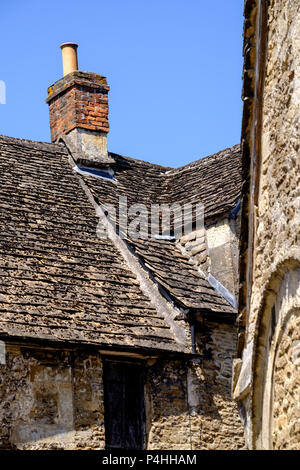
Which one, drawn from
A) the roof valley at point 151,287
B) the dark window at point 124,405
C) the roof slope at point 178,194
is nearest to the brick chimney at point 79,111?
the roof slope at point 178,194

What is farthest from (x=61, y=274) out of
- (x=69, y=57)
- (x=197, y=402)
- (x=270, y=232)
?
(x=69, y=57)

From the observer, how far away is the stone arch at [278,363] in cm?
746

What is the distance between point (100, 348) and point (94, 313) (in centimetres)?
62

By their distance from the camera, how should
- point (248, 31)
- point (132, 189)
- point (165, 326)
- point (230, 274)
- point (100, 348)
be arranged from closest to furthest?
point (248, 31) → point (100, 348) → point (165, 326) → point (230, 274) → point (132, 189)

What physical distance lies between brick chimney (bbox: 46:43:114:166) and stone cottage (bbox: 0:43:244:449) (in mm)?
588

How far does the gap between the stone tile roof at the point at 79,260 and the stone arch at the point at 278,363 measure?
3.98m

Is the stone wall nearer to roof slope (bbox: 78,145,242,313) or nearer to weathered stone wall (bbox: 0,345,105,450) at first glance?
weathered stone wall (bbox: 0,345,105,450)

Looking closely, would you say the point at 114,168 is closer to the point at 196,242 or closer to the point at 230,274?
the point at 196,242

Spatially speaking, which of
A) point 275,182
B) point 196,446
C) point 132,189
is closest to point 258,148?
point 275,182

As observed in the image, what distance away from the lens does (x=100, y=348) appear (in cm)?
1206

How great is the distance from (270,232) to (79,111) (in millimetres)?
9737

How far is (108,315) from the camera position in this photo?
12.6m

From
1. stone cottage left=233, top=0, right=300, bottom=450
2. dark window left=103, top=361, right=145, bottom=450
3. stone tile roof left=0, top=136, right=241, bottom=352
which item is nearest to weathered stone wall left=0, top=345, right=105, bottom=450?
stone tile roof left=0, top=136, right=241, bottom=352

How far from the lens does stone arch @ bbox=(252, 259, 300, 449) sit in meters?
7.46
